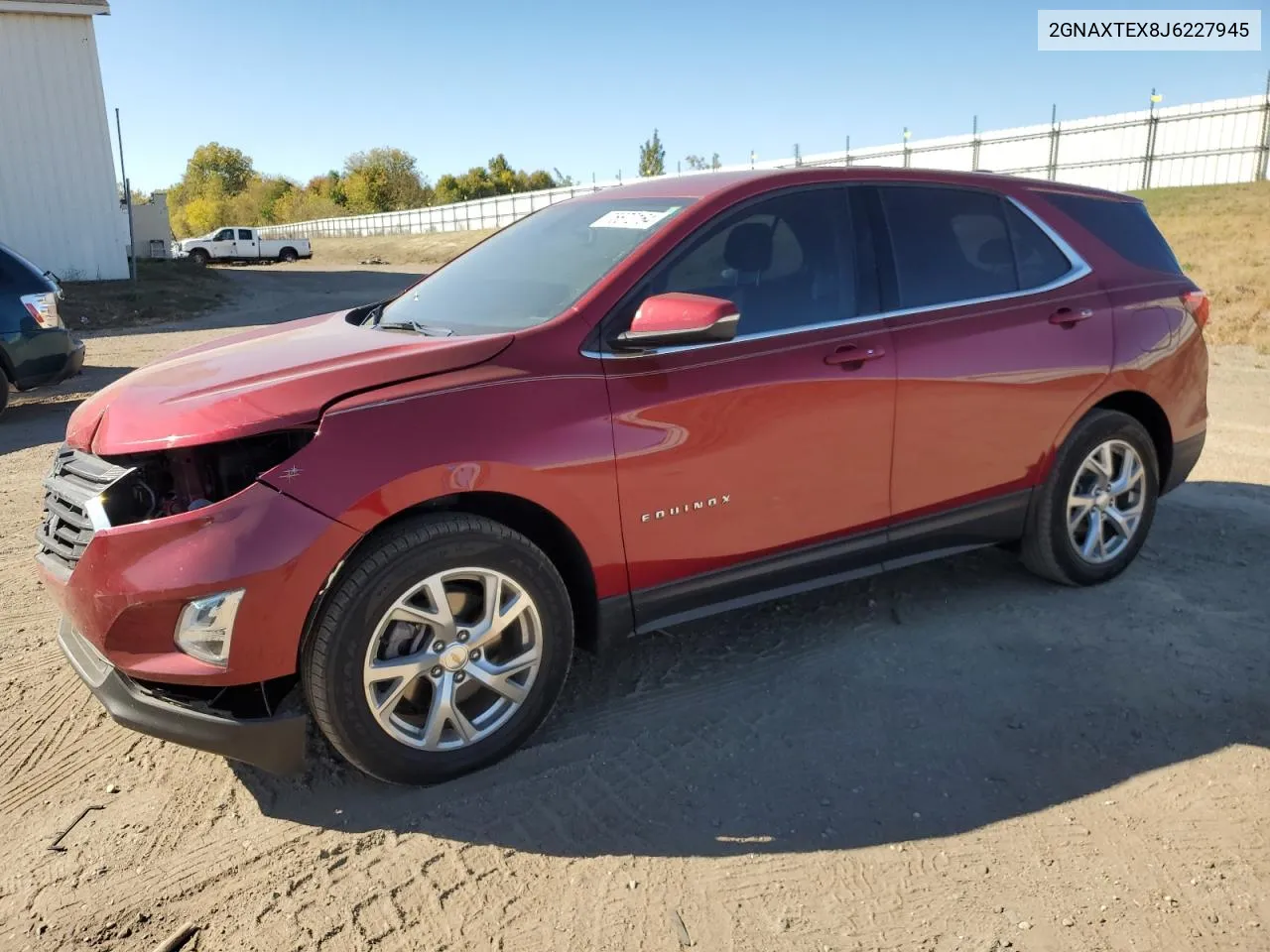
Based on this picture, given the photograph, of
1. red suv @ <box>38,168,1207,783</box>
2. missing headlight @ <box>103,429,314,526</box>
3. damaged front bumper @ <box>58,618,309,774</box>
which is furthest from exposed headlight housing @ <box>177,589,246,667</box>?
missing headlight @ <box>103,429,314,526</box>

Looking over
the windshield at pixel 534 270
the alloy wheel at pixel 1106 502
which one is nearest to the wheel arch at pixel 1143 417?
the alloy wheel at pixel 1106 502

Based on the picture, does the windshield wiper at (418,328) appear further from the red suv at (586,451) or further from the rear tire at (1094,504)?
the rear tire at (1094,504)

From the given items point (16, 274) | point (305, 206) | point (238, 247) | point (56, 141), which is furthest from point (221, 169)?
point (16, 274)

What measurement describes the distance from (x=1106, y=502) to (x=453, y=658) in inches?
122

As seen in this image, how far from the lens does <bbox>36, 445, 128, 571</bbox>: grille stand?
110 inches

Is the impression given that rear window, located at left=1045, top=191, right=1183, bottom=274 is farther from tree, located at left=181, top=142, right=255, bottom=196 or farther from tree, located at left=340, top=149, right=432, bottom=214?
tree, located at left=181, top=142, right=255, bottom=196

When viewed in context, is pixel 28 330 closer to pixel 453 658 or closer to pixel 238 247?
pixel 453 658

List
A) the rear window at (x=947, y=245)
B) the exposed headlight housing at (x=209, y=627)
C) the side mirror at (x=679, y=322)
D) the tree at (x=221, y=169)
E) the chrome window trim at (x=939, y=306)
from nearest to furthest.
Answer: the exposed headlight housing at (x=209, y=627) → the side mirror at (x=679, y=322) → the chrome window trim at (x=939, y=306) → the rear window at (x=947, y=245) → the tree at (x=221, y=169)

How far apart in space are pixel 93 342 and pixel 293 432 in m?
14.9

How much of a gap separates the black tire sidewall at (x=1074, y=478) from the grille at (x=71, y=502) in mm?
3643

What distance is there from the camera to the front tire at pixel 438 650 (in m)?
2.71

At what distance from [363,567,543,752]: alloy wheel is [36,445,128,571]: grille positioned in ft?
2.96

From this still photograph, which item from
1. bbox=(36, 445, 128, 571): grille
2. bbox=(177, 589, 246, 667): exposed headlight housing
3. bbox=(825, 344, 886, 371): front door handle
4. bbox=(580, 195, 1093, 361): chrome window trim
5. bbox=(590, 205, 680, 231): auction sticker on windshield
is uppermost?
bbox=(590, 205, 680, 231): auction sticker on windshield

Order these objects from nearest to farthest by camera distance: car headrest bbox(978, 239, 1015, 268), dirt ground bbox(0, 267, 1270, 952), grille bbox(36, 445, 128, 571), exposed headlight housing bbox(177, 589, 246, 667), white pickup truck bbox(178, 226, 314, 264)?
1. dirt ground bbox(0, 267, 1270, 952)
2. exposed headlight housing bbox(177, 589, 246, 667)
3. grille bbox(36, 445, 128, 571)
4. car headrest bbox(978, 239, 1015, 268)
5. white pickup truck bbox(178, 226, 314, 264)
